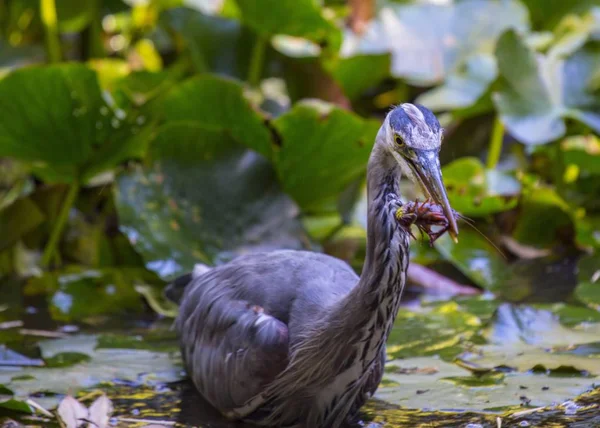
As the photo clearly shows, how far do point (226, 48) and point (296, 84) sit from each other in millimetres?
565

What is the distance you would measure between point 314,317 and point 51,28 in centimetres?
367

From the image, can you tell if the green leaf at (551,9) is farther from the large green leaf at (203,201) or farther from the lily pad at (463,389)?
the lily pad at (463,389)

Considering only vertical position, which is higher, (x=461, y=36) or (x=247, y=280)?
(x=461, y=36)

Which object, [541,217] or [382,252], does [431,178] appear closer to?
[382,252]

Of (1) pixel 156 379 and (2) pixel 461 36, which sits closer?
(1) pixel 156 379

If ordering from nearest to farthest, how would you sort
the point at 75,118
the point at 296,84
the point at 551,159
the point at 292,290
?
the point at 292,290 → the point at 75,118 → the point at 551,159 → the point at 296,84

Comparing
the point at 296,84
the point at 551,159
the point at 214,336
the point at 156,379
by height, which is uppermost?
the point at 296,84

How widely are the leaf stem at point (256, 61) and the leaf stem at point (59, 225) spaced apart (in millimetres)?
1432

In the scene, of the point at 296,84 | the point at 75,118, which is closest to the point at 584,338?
the point at 75,118

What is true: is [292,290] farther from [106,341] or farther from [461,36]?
[461,36]

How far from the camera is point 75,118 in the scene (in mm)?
4227

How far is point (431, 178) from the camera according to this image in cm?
234

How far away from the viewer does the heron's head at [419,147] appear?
234 cm

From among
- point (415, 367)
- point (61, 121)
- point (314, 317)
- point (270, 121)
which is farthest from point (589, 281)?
point (61, 121)
